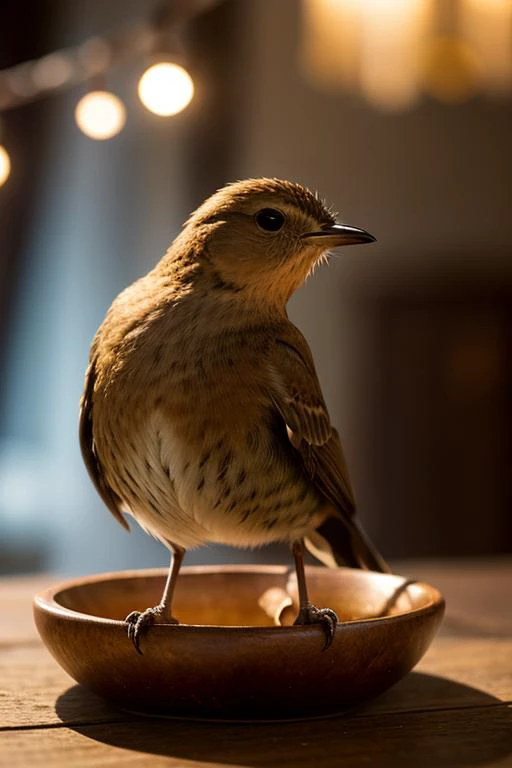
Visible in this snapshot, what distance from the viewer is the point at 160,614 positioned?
1.43 m

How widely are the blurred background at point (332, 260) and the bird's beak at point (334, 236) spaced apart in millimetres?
3363

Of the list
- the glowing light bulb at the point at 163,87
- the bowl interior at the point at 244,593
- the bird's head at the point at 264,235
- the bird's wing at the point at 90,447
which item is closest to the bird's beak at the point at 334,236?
the bird's head at the point at 264,235

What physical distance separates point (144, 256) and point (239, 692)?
5.15 meters

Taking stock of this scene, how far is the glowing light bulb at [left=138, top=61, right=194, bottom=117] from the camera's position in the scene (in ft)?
7.38

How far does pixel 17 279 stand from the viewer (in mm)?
6074

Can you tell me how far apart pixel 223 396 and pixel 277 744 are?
443mm

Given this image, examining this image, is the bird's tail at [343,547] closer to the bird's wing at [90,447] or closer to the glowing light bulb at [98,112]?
the bird's wing at [90,447]

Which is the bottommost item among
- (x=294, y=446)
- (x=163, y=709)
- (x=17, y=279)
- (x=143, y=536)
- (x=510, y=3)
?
(x=143, y=536)

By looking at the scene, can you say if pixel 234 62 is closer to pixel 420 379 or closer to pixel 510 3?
pixel 420 379

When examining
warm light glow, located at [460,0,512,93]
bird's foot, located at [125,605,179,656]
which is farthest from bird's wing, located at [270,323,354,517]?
warm light glow, located at [460,0,512,93]

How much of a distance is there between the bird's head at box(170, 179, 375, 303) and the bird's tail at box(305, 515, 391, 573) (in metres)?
0.41

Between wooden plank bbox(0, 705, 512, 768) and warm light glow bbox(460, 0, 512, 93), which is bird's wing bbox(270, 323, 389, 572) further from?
warm light glow bbox(460, 0, 512, 93)

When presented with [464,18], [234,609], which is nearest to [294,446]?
[234,609]

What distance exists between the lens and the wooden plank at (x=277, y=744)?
47.2 inches
